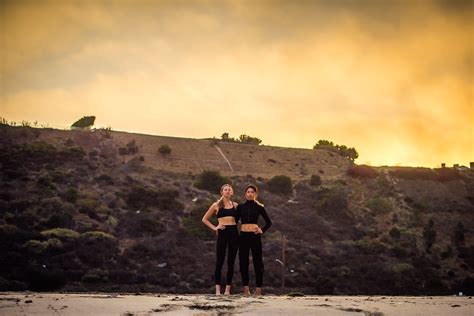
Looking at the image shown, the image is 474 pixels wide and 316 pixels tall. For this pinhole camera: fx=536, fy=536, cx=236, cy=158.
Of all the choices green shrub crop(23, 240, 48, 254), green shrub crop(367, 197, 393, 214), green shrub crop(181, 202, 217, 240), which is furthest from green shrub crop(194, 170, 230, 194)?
green shrub crop(23, 240, 48, 254)

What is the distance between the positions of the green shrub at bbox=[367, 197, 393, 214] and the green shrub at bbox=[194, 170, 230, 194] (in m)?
13.2

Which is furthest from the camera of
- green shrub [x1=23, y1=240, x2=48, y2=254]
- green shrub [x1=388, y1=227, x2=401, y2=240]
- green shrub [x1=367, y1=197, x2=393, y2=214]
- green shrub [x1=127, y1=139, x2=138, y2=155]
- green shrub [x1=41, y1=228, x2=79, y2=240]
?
green shrub [x1=127, y1=139, x2=138, y2=155]

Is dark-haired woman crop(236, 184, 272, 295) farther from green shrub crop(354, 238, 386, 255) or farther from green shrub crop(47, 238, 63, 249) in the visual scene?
green shrub crop(354, 238, 386, 255)

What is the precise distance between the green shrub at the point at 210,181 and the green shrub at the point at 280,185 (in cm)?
425

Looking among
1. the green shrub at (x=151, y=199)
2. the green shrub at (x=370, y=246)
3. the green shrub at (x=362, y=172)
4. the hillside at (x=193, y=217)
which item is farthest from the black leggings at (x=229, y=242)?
the green shrub at (x=362, y=172)

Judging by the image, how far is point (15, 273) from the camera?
2667 centimetres

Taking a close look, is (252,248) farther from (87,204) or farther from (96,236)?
(87,204)

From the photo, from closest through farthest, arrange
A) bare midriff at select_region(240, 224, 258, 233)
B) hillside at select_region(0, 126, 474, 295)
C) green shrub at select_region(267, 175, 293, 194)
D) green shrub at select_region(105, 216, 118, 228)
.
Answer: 1. bare midriff at select_region(240, 224, 258, 233)
2. hillside at select_region(0, 126, 474, 295)
3. green shrub at select_region(105, 216, 118, 228)
4. green shrub at select_region(267, 175, 293, 194)

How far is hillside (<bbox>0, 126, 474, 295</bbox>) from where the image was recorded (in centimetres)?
3084

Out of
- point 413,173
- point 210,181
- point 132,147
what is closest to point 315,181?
point 210,181

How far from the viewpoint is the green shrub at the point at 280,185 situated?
4881cm

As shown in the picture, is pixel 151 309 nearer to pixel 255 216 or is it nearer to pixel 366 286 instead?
pixel 255 216

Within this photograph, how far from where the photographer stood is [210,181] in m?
47.1

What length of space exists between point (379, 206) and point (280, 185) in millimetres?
9015
